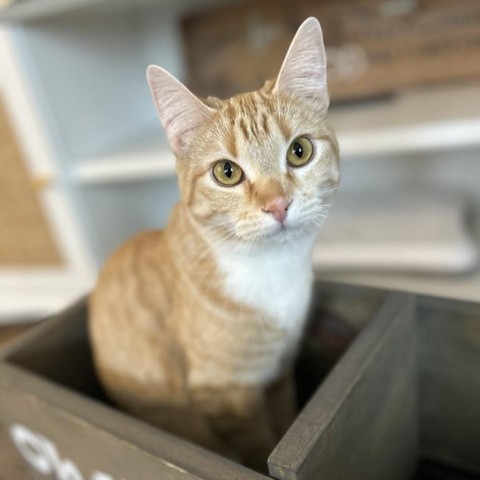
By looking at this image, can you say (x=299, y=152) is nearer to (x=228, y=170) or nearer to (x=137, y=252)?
(x=228, y=170)

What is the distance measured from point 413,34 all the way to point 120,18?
0.75 metres

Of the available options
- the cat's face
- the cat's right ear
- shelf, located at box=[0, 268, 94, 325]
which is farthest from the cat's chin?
shelf, located at box=[0, 268, 94, 325]

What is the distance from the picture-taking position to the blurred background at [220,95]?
3.37 feet

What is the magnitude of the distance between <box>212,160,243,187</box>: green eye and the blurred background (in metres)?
0.43

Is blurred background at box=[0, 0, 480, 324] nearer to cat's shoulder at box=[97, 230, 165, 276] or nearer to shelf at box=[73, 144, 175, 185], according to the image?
shelf at box=[73, 144, 175, 185]

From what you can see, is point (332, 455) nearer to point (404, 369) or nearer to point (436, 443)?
point (404, 369)

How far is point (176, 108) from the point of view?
1.96ft

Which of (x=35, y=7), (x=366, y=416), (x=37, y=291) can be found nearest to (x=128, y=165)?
(x=35, y=7)

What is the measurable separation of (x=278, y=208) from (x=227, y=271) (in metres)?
0.15

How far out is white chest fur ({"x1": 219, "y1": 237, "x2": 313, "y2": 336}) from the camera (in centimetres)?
64

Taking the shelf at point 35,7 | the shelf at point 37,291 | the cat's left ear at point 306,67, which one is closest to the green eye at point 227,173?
the cat's left ear at point 306,67

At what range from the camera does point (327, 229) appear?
1.18 metres

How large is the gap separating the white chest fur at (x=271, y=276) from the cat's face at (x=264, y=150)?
43 mm

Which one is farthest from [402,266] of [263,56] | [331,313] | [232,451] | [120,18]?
[120,18]
